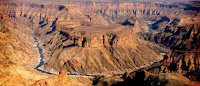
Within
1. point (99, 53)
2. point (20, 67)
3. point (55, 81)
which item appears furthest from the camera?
point (99, 53)

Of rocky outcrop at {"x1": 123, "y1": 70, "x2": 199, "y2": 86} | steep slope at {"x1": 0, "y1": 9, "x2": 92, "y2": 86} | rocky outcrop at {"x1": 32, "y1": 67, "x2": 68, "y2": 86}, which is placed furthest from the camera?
rocky outcrop at {"x1": 32, "y1": 67, "x2": 68, "y2": 86}

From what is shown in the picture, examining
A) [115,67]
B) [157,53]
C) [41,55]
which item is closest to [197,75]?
[115,67]

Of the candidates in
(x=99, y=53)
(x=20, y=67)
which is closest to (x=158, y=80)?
(x=20, y=67)

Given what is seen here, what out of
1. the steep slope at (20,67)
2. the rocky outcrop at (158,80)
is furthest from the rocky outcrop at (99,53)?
the rocky outcrop at (158,80)

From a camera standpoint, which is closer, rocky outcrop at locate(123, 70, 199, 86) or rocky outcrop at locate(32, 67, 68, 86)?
rocky outcrop at locate(123, 70, 199, 86)

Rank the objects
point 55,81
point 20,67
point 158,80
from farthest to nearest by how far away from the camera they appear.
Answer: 1. point 20,67
2. point 55,81
3. point 158,80

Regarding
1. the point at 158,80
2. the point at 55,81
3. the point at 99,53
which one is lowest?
the point at 99,53

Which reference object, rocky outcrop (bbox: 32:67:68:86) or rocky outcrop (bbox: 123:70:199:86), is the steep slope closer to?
rocky outcrop (bbox: 32:67:68:86)

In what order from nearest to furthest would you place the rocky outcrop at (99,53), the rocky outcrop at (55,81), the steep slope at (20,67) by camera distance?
the steep slope at (20,67) → the rocky outcrop at (55,81) → the rocky outcrop at (99,53)

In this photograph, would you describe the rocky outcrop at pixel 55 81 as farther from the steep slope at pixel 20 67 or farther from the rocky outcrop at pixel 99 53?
the rocky outcrop at pixel 99 53

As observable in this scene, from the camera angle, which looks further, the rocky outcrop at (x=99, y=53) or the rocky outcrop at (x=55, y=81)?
the rocky outcrop at (x=99, y=53)

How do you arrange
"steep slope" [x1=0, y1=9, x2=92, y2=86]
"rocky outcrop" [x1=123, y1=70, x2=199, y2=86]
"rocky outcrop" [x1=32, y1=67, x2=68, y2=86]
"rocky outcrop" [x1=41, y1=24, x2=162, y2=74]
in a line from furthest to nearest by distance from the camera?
"rocky outcrop" [x1=41, y1=24, x2=162, y2=74]
"rocky outcrop" [x1=32, y1=67, x2=68, y2=86]
"steep slope" [x1=0, y1=9, x2=92, y2=86]
"rocky outcrop" [x1=123, y1=70, x2=199, y2=86]

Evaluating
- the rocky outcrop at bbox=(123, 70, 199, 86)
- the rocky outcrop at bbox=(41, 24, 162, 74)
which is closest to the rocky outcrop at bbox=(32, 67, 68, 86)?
the rocky outcrop at bbox=(123, 70, 199, 86)

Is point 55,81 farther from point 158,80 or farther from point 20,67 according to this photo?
point 158,80
